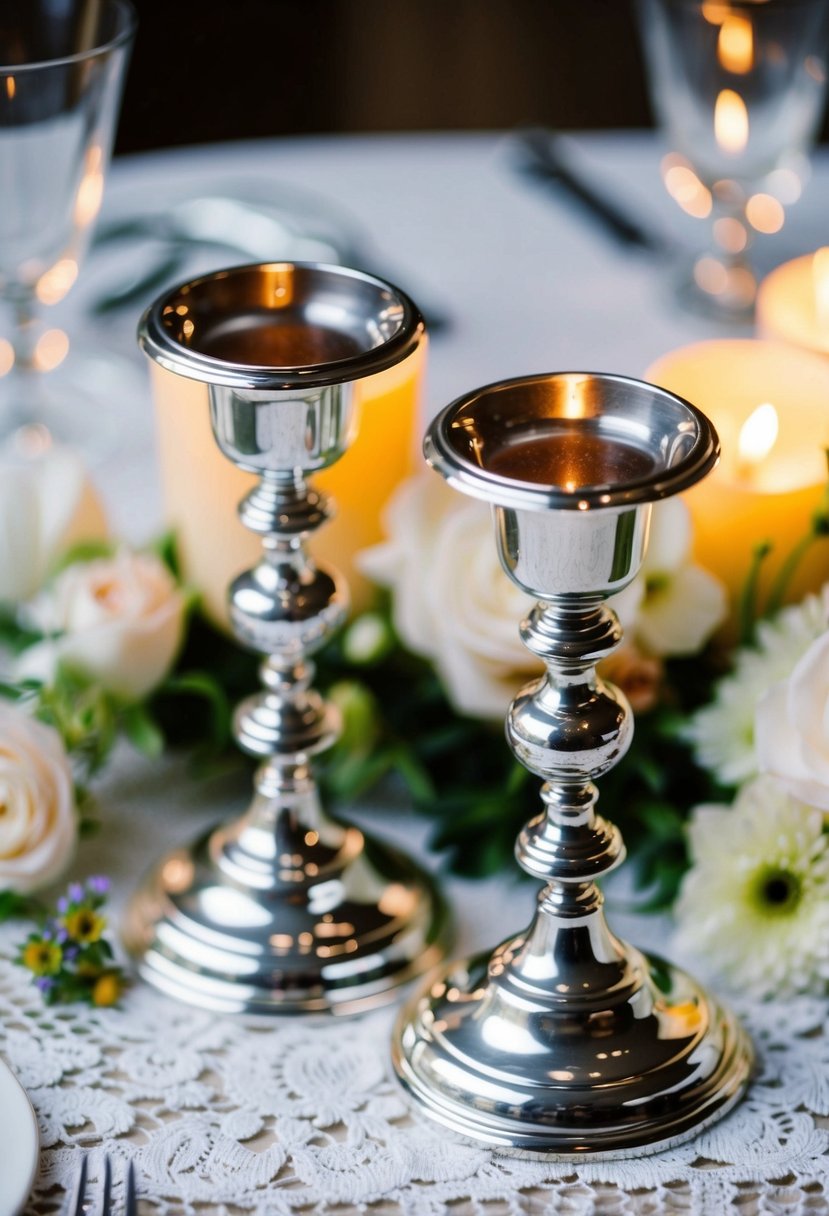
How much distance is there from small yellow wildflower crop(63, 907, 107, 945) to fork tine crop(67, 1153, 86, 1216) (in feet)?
0.34

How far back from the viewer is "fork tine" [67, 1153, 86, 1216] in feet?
1.52

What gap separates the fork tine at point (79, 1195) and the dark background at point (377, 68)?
91.3 inches

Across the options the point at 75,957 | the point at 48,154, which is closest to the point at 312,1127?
the point at 75,957

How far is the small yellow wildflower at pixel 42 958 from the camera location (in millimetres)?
573

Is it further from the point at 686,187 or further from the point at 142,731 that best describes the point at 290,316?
the point at 686,187

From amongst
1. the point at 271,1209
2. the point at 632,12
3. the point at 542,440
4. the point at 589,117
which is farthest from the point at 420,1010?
the point at 632,12

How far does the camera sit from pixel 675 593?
64 centimetres

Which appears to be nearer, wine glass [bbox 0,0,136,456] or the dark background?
wine glass [bbox 0,0,136,456]

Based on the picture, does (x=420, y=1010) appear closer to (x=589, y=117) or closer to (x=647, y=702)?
A: (x=647, y=702)

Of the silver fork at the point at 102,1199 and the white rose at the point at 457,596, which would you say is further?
the white rose at the point at 457,596

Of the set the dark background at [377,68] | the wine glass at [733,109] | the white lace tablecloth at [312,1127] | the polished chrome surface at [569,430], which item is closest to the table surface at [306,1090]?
the white lace tablecloth at [312,1127]

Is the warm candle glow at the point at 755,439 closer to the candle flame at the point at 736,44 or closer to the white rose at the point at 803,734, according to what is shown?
the white rose at the point at 803,734

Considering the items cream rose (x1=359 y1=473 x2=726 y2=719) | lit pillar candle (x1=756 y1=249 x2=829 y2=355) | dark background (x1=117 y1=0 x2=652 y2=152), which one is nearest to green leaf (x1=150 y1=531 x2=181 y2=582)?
cream rose (x1=359 y1=473 x2=726 y2=719)

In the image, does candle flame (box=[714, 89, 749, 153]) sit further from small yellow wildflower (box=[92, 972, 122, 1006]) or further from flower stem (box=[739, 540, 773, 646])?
small yellow wildflower (box=[92, 972, 122, 1006])
